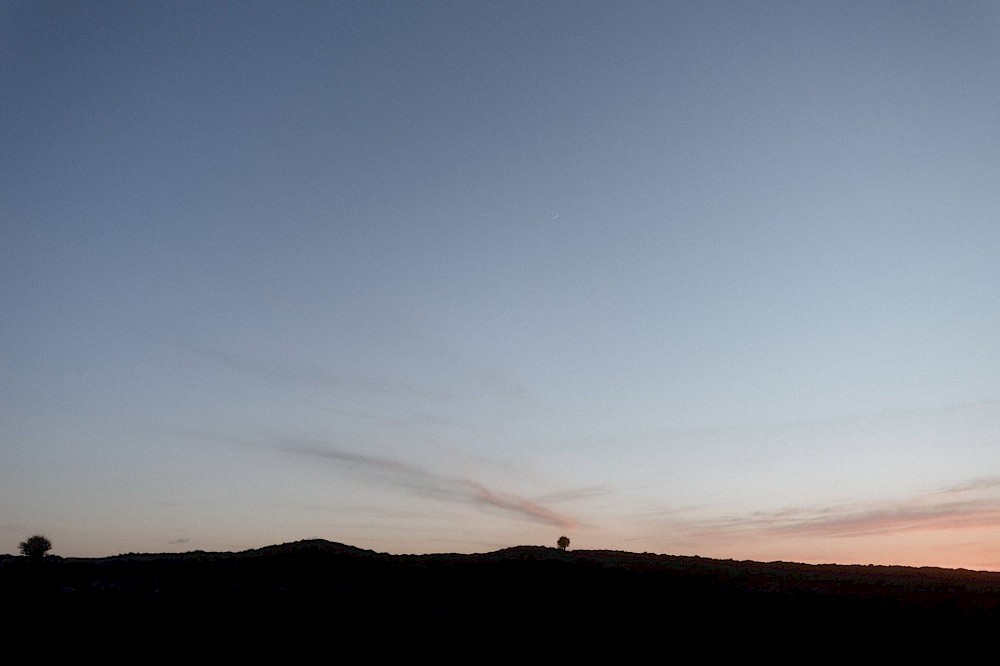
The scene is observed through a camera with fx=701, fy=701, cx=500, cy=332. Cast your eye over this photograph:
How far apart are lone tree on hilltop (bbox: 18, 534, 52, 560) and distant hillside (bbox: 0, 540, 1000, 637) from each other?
54.6ft

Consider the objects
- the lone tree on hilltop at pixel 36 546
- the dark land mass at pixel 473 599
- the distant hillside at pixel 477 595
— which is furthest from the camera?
the lone tree on hilltop at pixel 36 546

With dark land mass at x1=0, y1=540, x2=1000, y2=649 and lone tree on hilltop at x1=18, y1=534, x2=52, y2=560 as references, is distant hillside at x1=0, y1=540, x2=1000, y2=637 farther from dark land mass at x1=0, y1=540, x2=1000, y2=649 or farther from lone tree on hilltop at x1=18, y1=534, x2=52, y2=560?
lone tree on hilltop at x1=18, y1=534, x2=52, y2=560

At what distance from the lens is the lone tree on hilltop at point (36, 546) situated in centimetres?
6238

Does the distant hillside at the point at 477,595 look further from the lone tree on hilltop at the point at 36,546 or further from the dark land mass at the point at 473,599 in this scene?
the lone tree on hilltop at the point at 36,546

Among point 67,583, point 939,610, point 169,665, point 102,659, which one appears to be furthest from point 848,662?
point 67,583

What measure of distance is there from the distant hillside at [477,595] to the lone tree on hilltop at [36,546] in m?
16.6

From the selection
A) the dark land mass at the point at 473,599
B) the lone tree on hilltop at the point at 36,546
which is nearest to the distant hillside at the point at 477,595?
the dark land mass at the point at 473,599

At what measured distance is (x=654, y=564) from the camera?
175ft

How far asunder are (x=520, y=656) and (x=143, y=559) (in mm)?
31100

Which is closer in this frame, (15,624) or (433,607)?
(15,624)

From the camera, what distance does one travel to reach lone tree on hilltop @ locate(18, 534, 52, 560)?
6238 centimetres

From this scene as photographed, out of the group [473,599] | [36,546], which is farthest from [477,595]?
[36,546]

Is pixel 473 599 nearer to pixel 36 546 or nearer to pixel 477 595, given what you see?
pixel 477 595

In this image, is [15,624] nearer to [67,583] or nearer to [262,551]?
[67,583]
